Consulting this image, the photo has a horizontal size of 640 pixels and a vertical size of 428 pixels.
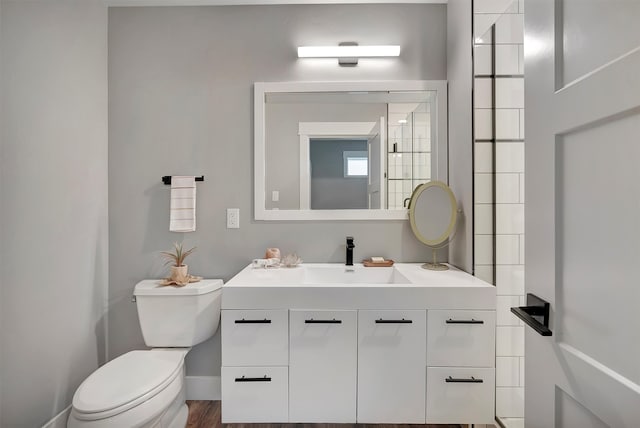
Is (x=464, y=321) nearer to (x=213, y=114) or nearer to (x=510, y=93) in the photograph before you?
(x=510, y=93)

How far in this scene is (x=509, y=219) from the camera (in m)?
1.57

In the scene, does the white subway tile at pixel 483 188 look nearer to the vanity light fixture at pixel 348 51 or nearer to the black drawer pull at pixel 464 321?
the black drawer pull at pixel 464 321

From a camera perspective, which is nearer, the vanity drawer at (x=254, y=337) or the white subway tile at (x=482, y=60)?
the vanity drawer at (x=254, y=337)

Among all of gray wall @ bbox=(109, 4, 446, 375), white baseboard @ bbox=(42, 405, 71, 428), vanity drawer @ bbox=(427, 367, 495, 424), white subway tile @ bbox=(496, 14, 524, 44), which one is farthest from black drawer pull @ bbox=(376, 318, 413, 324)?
white baseboard @ bbox=(42, 405, 71, 428)

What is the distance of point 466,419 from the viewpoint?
1.52m

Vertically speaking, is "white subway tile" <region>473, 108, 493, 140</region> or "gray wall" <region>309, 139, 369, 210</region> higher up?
"white subway tile" <region>473, 108, 493, 140</region>

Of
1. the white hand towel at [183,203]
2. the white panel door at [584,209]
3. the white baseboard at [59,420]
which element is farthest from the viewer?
the white hand towel at [183,203]

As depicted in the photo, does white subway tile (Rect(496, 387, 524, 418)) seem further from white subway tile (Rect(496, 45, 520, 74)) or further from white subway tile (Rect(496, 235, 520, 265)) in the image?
white subway tile (Rect(496, 45, 520, 74))

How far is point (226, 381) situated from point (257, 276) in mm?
502

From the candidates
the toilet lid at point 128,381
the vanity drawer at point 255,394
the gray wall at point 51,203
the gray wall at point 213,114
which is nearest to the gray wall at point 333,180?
the gray wall at point 213,114

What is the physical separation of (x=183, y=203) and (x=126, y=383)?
3.20 feet

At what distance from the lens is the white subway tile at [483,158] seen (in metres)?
1.68

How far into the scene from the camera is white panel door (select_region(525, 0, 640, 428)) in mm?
529

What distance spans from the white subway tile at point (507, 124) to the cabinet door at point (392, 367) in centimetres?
90
